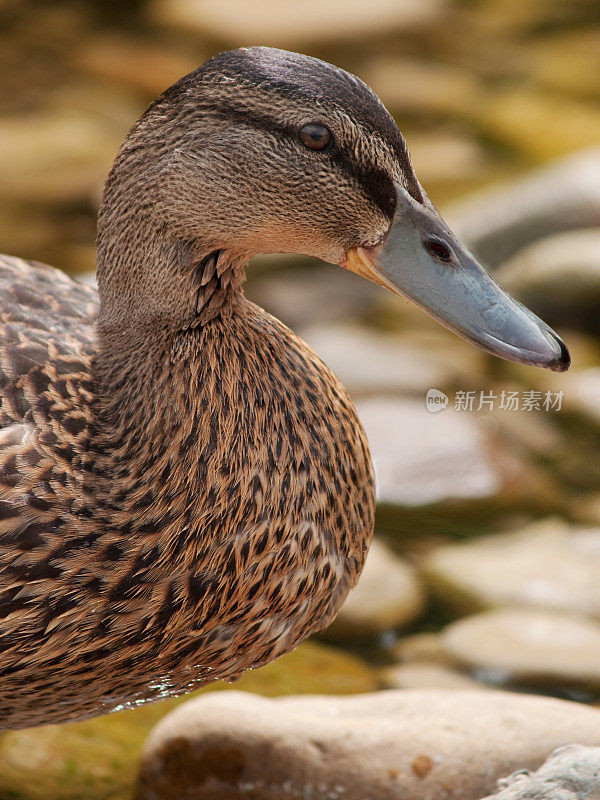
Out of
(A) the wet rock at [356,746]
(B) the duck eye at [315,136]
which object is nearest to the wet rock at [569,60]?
(A) the wet rock at [356,746]

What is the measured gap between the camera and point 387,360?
493 cm

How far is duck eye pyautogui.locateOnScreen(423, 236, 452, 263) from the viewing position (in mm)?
2438

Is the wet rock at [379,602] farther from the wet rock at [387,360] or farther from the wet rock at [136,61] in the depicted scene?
the wet rock at [136,61]

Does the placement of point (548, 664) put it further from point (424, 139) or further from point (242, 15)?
point (242, 15)

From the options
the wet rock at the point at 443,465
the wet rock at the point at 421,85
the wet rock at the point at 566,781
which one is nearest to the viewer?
the wet rock at the point at 566,781

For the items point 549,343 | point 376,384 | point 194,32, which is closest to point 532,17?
point 194,32

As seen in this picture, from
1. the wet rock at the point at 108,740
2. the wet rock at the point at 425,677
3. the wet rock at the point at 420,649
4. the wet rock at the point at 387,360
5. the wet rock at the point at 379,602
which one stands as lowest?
the wet rock at the point at 108,740

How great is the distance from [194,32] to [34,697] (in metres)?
5.81

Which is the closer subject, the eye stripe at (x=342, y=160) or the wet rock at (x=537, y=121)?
the eye stripe at (x=342, y=160)

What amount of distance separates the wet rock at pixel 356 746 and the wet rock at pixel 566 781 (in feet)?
1.92

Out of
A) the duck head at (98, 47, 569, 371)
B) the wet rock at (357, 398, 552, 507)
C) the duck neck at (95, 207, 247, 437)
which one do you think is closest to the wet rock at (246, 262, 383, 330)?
the wet rock at (357, 398, 552, 507)

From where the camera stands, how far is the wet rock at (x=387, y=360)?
4781 mm

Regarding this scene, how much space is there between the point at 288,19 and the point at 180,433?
5.69 metres

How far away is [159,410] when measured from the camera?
8.46 feet
